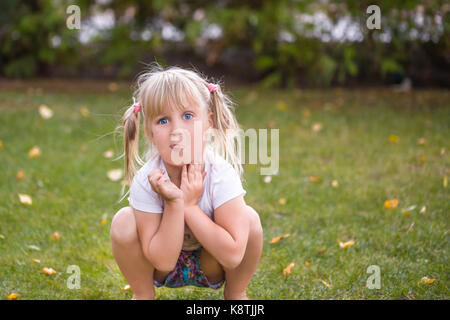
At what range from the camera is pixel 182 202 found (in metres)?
1.69

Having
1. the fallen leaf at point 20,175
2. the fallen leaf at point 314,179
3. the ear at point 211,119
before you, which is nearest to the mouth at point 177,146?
the ear at point 211,119

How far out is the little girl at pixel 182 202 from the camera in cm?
172

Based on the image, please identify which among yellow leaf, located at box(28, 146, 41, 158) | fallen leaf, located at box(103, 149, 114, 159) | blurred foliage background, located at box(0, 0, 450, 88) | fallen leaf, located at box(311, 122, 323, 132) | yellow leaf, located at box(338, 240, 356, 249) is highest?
blurred foliage background, located at box(0, 0, 450, 88)

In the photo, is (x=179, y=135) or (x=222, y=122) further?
(x=222, y=122)

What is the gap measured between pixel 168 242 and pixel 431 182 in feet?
7.40

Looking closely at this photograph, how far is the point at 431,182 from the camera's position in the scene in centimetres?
337

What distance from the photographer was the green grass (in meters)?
2.33

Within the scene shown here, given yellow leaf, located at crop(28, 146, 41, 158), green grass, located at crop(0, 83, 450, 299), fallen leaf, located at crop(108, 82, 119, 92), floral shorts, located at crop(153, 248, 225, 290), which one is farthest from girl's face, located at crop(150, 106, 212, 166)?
fallen leaf, located at crop(108, 82, 119, 92)

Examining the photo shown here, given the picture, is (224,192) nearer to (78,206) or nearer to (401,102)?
(78,206)

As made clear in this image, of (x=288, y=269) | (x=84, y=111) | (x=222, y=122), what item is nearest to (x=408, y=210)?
(x=288, y=269)

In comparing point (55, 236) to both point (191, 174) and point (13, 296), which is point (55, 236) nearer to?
point (13, 296)

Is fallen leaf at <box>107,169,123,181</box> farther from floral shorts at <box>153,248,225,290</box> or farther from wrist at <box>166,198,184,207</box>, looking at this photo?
wrist at <box>166,198,184,207</box>

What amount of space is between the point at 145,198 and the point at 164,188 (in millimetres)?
166

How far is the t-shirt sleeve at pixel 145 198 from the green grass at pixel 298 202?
62cm
